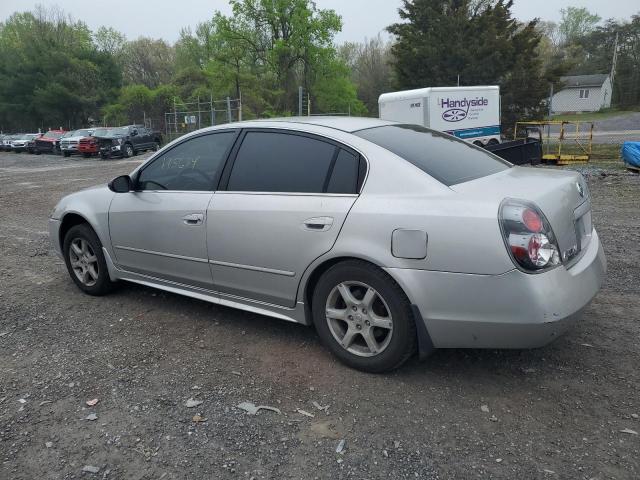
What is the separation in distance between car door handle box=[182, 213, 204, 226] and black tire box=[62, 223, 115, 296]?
1.25 m

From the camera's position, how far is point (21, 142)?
35.9 metres

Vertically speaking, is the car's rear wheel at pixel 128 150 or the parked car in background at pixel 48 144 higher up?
the parked car in background at pixel 48 144

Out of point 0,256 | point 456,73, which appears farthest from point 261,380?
point 456,73

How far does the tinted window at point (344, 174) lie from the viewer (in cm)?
319

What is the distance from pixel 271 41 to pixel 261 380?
48.8 metres

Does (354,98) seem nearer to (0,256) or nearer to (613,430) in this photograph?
(0,256)

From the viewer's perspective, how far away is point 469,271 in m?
2.71

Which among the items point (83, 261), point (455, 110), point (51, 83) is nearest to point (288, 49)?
point (51, 83)

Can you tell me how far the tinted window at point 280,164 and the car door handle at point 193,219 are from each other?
1.00ft

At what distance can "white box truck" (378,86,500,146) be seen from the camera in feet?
63.5


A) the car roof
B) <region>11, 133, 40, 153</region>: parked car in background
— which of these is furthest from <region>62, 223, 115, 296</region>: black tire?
<region>11, 133, 40, 153</region>: parked car in background

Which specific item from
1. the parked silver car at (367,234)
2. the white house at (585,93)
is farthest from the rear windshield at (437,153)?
the white house at (585,93)

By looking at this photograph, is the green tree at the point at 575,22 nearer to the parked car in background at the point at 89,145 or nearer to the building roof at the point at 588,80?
the building roof at the point at 588,80

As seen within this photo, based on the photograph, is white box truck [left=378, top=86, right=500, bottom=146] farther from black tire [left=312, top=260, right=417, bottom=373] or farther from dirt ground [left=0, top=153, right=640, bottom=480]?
black tire [left=312, top=260, right=417, bottom=373]
